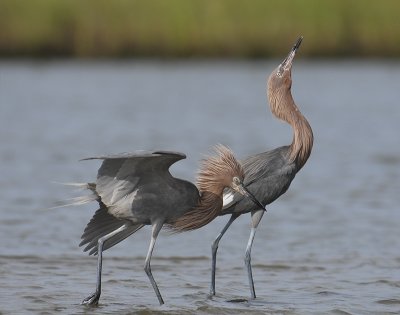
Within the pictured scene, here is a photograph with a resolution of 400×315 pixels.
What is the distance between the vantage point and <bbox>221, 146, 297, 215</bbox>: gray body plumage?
26.2 feet

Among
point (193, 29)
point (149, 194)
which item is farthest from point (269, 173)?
point (193, 29)

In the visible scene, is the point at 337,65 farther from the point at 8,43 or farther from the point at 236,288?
the point at 236,288

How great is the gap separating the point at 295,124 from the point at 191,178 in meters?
5.29

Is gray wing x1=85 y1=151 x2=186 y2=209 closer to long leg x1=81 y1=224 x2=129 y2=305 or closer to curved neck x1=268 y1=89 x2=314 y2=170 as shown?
long leg x1=81 y1=224 x2=129 y2=305

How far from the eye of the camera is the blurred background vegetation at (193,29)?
28219 millimetres

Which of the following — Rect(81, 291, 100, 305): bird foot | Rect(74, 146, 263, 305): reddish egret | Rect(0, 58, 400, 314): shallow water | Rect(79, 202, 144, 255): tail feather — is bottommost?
Rect(0, 58, 400, 314): shallow water

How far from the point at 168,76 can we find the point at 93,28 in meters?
2.54

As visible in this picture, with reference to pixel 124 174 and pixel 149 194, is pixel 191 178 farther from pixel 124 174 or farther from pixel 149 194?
pixel 124 174

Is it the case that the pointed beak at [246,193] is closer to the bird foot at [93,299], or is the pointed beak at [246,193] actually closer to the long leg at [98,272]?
the long leg at [98,272]

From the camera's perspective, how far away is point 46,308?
24.0 feet

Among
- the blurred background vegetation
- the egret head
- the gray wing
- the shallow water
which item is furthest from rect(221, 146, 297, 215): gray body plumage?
the blurred background vegetation

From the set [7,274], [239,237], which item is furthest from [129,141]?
[7,274]

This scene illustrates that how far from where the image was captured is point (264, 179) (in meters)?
8.02

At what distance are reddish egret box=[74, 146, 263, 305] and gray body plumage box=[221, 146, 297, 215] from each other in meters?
0.30
